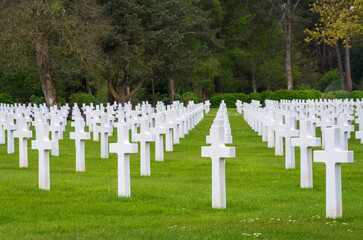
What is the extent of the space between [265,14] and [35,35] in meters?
41.5

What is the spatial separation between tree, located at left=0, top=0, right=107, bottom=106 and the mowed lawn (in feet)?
70.7

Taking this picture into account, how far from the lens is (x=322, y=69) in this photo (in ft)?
281

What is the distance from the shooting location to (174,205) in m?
9.06

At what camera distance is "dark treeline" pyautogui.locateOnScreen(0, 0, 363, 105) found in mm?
36406

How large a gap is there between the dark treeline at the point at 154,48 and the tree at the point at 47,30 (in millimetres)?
53

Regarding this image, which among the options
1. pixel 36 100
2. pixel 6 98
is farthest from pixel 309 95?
pixel 6 98

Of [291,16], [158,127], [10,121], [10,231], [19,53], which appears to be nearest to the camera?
[10,231]

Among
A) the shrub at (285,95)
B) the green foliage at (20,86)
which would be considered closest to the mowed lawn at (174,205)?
the green foliage at (20,86)

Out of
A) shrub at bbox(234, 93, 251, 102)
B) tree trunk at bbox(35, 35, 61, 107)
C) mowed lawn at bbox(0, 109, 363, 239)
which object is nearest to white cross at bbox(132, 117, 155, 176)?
mowed lawn at bbox(0, 109, 363, 239)

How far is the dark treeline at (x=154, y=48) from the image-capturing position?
36406 millimetres

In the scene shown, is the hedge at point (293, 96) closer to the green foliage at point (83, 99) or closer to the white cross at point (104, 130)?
the green foliage at point (83, 99)

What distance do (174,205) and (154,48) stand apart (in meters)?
44.6

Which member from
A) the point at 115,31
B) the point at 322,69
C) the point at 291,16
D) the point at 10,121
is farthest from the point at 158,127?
the point at 322,69

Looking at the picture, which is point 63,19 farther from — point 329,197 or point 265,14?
point 265,14
